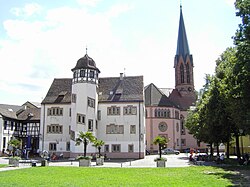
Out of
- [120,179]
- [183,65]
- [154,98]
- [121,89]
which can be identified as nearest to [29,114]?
[121,89]

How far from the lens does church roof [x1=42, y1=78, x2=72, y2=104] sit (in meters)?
53.3

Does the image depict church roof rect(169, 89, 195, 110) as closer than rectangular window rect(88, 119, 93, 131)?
No

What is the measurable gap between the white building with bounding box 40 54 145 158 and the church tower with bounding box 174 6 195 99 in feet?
143

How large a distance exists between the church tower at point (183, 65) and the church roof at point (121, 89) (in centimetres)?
4223

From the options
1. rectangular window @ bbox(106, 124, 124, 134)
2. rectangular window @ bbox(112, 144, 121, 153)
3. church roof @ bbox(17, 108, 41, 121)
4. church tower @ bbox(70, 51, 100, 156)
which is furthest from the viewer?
church roof @ bbox(17, 108, 41, 121)

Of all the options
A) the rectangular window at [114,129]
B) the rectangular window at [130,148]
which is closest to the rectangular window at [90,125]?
the rectangular window at [114,129]

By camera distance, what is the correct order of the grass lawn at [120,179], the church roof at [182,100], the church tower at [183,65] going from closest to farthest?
the grass lawn at [120,179] → the church roof at [182,100] → the church tower at [183,65]

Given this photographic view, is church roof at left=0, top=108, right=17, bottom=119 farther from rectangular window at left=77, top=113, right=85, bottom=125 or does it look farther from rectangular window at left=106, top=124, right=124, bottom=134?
rectangular window at left=106, top=124, right=124, bottom=134

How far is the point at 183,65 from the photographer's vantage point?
312 feet

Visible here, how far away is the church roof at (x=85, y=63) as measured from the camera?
164 feet

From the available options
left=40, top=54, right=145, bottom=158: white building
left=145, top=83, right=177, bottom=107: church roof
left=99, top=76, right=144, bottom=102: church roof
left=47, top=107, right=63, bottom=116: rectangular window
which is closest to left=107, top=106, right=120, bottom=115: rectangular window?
left=40, top=54, right=145, bottom=158: white building

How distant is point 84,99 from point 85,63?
5919mm

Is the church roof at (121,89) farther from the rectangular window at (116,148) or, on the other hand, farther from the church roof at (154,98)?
the church roof at (154,98)

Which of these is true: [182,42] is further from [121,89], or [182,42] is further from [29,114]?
[29,114]
